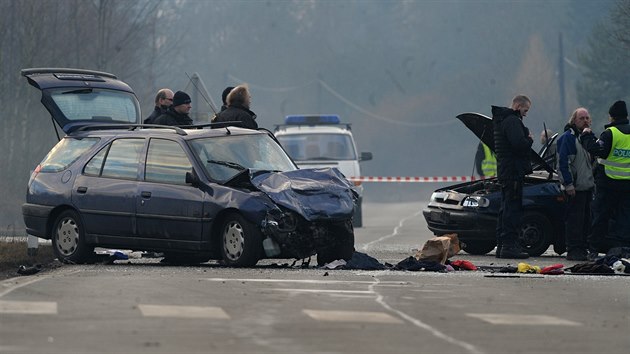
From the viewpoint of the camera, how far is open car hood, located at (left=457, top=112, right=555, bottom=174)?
20995mm

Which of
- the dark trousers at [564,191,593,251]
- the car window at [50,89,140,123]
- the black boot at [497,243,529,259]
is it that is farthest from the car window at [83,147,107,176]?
the dark trousers at [564,191,593,251]

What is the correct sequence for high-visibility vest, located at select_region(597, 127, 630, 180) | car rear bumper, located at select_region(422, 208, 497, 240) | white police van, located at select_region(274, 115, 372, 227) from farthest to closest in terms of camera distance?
white police van, located at select_region(274, 115, 372, 227) → car rear bumper, located at select_region(422, 208, 497, 240) → high-visibility vest, located at select_region(597, 127, 630, 180)

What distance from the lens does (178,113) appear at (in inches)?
808

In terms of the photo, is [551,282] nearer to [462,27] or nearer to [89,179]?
[89,179]

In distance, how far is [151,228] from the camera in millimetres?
17500

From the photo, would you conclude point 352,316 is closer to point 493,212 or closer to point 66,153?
point 66,153

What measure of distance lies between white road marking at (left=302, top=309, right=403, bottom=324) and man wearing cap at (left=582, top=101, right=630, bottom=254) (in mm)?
8688

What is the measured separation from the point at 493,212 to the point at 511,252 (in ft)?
3.30

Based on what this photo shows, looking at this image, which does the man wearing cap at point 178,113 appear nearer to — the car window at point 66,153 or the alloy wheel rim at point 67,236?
the car window at point 66,153

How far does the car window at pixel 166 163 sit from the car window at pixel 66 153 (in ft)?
3.37

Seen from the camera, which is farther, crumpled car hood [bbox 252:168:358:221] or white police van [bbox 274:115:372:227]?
white police van [bbox 274:115:372:227]

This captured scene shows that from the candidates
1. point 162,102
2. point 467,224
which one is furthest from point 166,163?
point 467,224

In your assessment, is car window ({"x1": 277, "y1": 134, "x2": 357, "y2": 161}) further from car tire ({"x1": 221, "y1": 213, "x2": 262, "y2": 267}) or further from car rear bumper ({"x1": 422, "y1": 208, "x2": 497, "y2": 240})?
car tire ({"x1": 221, "y1": 213, "x2": 262, "y2": 267})

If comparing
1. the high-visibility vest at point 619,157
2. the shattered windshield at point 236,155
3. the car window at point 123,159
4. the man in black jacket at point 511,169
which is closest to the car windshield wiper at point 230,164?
the shattered windshield at point 236,155
